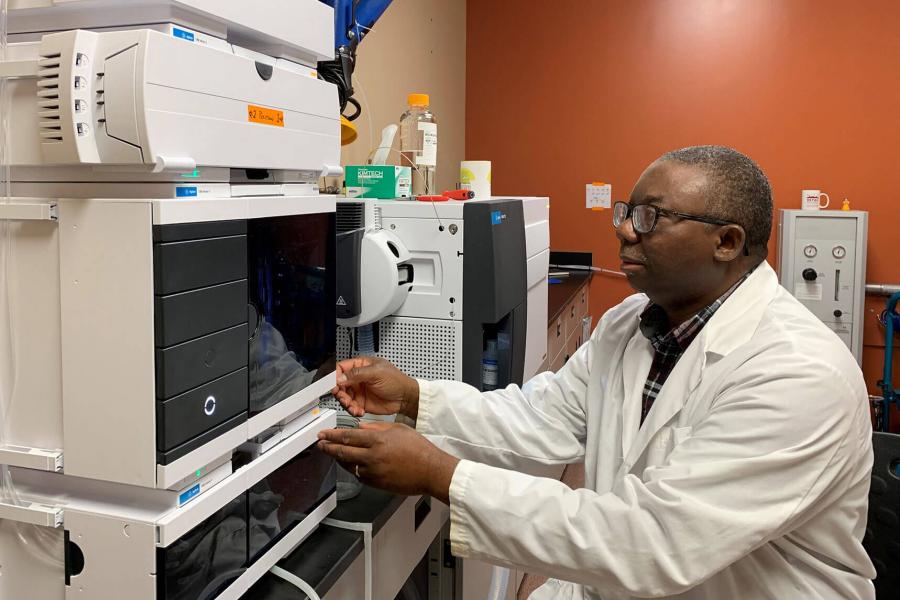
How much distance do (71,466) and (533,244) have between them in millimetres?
1327

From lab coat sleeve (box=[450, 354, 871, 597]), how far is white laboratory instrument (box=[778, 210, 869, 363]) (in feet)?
9.24

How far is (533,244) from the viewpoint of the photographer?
1.90 meters

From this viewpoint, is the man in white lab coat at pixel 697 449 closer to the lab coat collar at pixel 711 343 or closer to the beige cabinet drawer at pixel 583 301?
the lab coat collar at pixel 711 343

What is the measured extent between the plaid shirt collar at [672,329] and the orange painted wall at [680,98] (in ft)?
9.21

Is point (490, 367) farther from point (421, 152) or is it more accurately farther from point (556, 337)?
point (556, 337)

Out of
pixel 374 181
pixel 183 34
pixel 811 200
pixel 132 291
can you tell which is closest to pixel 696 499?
pixel 132 291

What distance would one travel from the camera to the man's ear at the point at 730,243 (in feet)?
3.82

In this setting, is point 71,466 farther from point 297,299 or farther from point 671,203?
point 671,203

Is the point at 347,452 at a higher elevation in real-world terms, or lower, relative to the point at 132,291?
lower

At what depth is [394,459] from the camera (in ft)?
3.52

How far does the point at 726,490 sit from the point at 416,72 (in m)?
2.65

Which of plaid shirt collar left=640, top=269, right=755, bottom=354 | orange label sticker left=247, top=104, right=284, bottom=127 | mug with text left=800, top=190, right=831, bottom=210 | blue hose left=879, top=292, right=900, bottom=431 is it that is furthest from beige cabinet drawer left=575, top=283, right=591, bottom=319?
orange label sticker left=247, top=104, right=284, bottom=127

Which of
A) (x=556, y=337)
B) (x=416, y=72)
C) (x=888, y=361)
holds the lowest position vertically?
(x=888, y=361)

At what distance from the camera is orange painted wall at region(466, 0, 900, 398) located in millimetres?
3656
